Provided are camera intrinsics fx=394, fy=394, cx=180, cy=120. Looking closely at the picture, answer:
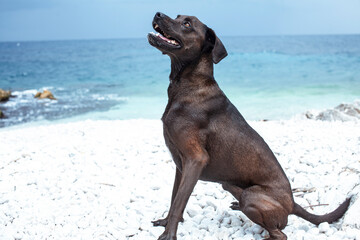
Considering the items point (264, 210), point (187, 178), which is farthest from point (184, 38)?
point (264, 210)

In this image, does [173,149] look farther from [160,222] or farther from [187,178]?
[160,222]

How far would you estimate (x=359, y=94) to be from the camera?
1762cm

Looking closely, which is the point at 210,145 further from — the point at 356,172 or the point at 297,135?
the point at 297,135

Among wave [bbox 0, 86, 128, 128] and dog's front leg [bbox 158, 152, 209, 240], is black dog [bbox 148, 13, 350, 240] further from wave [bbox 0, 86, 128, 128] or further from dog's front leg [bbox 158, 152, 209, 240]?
wave [bbox 0, 86, 128, 128]

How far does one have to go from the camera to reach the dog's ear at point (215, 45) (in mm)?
2988

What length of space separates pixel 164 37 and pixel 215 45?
1.29 ft

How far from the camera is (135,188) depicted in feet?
15.3

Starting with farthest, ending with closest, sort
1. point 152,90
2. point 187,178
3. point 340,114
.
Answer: point 152,90, point 340,114, point 187,178

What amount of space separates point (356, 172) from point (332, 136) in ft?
6.22

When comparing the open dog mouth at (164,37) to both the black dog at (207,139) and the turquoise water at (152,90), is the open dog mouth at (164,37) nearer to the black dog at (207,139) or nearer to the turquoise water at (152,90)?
the black dog at (207,139)

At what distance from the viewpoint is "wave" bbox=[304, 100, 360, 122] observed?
9.28 m

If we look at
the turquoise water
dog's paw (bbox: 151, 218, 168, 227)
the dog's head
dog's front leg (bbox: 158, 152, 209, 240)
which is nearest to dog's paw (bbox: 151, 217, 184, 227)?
dog's paw (bbox: 151, 218, 168, 227)

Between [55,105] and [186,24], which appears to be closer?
[186,24]

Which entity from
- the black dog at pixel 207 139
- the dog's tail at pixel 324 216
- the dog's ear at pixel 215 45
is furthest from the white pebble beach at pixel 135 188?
the dog's ear at pixel 215 45
